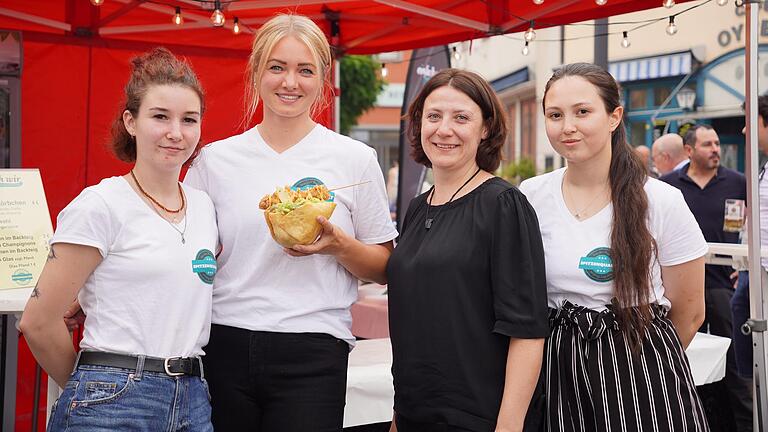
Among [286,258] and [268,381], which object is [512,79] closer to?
[286,258]

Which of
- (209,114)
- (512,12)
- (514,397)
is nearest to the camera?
(514,397)

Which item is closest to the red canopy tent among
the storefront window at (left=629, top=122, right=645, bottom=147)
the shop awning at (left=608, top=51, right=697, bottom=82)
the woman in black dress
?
the woman in black dress

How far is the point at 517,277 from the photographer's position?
209 centimetres

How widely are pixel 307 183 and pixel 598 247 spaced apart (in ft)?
2.86

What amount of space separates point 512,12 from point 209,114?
7.85 ft

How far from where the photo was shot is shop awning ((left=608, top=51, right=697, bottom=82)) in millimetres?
14578

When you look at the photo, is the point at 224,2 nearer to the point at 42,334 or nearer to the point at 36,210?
the point at 36,210

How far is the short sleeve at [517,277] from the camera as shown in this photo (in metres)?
2.08

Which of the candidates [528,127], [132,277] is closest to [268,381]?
[132,277]

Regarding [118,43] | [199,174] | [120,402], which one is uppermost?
[118,43]

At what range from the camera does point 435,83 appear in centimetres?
228

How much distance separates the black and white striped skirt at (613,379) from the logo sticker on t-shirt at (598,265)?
10 centimetres

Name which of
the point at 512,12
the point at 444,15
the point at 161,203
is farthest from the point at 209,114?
the point at 161,203

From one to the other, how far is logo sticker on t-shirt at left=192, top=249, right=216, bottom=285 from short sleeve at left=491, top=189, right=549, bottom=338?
780mm
